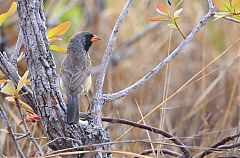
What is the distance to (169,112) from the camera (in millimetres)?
4434

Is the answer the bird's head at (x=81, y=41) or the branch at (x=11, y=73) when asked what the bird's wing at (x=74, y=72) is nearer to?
the bird's head at (x=81, y=41)

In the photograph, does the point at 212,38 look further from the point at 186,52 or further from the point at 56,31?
the point at 56,31

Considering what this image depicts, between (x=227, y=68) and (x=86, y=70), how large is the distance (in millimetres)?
1772

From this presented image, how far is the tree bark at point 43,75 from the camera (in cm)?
175

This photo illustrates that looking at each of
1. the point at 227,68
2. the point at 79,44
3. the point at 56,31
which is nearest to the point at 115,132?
the point at 79,44

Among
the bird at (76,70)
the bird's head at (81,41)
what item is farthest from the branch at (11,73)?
the bird's head at (81,41)

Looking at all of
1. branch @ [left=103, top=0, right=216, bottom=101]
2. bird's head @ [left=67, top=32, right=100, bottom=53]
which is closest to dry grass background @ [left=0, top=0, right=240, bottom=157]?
bird's head @ [left=67, top=32, right=100, bottom=53]

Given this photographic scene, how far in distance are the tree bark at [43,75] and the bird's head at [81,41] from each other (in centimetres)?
84

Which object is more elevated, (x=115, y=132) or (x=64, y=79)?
(x=64, y=79)

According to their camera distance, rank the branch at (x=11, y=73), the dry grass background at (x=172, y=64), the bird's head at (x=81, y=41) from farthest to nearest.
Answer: the dry grass background at (x=172, y=64) < the bird's head at (x=81, y=41) < the branch at (x=11, y=73)

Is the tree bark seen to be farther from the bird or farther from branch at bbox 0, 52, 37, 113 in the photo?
the bird

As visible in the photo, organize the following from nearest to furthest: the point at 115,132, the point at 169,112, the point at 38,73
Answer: the point at 38,73 < the point at 115,132 < the point at 169,112

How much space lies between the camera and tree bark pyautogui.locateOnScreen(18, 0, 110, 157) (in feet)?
5.74

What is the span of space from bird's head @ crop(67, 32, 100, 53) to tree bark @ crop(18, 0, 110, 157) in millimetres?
843
